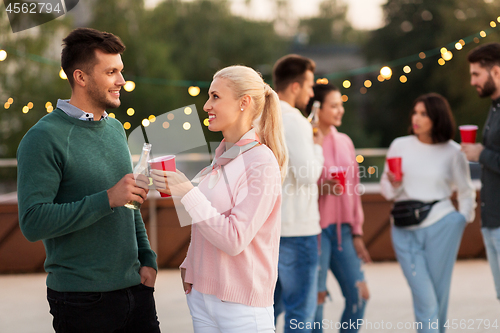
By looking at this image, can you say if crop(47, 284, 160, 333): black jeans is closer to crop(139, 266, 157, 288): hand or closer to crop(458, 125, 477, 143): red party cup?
crop(139, 266, 157, 288): hand

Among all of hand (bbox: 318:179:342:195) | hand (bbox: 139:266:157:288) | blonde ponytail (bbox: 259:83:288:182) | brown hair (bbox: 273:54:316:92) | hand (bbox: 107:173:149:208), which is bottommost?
hand (bbox: 139:266:157:288)

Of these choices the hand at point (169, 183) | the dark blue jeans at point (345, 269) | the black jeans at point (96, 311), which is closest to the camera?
the hand at point (169, 183)

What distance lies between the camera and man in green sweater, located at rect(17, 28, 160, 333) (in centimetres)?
150

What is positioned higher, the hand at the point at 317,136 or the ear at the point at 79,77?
the ear at the point at 79,77

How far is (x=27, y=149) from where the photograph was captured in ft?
5.02

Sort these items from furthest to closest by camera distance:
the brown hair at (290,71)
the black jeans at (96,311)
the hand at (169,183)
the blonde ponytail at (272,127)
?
the brown hair at (290,71), the blonde ponytail at (272,127), the black jeans at (96,311), the hand at (169,183)

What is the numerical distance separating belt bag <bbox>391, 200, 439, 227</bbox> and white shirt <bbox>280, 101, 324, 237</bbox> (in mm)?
572

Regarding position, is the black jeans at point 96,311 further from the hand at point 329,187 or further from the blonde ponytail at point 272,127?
the hand at point 329,187

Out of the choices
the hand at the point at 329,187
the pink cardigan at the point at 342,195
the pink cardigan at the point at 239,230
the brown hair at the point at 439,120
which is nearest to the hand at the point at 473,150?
the brown hair at the point at 439,120

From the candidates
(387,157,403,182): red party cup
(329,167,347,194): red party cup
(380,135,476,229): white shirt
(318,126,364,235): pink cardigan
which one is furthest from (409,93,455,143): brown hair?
(329,167,347,194): red party cup

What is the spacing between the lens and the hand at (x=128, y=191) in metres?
1.49

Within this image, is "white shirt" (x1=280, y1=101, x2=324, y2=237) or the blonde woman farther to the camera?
"white shirt" (x1=280, y1=101, x2=324, y2=237)

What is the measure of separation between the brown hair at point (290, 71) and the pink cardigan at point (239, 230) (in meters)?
1.16

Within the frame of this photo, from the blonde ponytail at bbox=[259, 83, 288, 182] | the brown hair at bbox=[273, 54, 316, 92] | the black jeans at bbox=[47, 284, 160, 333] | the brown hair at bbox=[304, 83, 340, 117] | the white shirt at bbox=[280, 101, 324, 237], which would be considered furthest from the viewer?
the brown hair at bbox=[304, 83, 340, 117]
